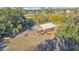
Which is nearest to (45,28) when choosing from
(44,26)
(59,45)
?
(44,26)

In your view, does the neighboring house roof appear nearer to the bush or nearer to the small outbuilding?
the small outbuilding

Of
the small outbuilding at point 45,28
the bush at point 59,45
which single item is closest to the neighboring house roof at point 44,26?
the small outbuilding at point 45,28

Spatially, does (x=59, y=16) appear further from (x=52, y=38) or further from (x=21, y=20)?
(x=21, y=20)

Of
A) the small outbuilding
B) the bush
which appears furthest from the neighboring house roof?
the bush

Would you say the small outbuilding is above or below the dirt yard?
above
